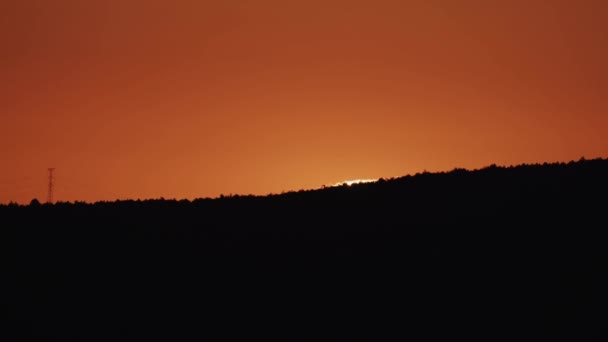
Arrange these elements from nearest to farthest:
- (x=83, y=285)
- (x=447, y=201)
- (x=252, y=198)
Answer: (x=83, y=285) → (x=447, y=201) → (x=252, y=198)

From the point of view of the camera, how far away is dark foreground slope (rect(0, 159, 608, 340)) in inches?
1048

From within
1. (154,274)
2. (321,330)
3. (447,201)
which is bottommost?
(321,330)

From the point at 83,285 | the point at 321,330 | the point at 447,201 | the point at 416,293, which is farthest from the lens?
the point at 447,201

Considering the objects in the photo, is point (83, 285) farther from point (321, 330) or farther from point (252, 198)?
point (252, 198)

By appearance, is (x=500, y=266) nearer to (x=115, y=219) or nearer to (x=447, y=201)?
(x=447, y=201)

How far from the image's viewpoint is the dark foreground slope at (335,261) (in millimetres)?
26625

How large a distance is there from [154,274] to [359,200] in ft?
30.8

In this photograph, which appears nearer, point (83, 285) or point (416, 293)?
point (416, 293)

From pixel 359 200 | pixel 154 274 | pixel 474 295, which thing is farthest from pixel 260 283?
pixel 359 200

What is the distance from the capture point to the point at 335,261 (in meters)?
30.9

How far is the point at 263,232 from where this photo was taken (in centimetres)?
3381

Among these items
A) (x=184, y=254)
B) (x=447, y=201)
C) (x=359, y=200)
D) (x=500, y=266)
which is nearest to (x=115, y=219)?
(x=184, y=254)

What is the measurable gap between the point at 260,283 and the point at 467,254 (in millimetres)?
6144

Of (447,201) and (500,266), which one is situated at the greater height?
(447,201)
